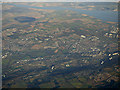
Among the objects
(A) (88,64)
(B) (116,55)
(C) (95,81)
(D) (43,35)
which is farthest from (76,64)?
(D) (43,35)

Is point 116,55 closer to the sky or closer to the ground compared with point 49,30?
closer to the ground

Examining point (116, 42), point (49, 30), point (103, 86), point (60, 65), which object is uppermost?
point (49, 30)

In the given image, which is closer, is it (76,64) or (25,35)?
(76,64)

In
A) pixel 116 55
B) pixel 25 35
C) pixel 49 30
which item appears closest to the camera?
pixel 116 55

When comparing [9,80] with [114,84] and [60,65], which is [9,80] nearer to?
[60,65]

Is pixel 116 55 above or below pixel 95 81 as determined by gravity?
above

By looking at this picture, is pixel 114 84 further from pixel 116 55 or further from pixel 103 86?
pixel 116 55

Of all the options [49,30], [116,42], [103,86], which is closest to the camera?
[103,86]

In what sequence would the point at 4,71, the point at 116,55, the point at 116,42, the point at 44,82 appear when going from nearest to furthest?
the point at 44,82, the point at 4,71, the point at 116,55, the point at 116,42

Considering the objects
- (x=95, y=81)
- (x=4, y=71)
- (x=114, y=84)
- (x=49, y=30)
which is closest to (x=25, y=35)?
(x=49, y=30)
